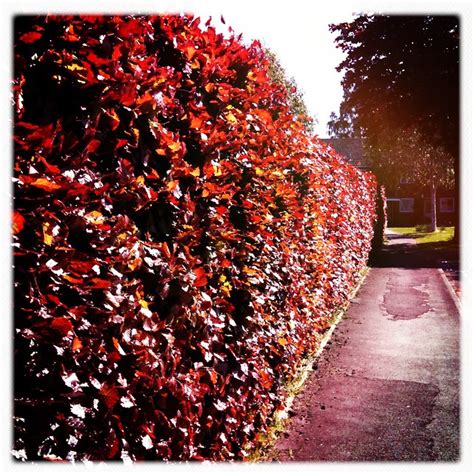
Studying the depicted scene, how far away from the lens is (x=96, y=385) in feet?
7.31

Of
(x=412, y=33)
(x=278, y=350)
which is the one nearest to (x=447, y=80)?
(x=412, y=33)

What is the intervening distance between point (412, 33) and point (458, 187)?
868 cm

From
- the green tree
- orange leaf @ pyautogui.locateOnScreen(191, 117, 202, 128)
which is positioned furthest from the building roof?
orange leaf @ pyautogui.locateOnScreen(191, 117, 202, 128)

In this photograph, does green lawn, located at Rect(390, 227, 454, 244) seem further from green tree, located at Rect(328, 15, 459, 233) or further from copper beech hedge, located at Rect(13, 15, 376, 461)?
copper beech hedge, located at Rect(13, 15, 376, 461)

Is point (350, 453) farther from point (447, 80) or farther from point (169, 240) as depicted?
point (447, 80)

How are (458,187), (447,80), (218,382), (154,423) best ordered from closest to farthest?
(154,423) < (218,382) < (447,80) < (458,187)

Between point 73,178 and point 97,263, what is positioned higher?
point 73,178

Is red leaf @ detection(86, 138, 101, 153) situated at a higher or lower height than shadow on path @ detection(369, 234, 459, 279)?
higher

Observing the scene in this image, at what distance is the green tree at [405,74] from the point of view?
26.9 m

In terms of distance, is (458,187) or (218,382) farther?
(458,187)

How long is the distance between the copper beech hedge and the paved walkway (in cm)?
87

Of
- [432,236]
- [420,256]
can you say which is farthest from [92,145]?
[432,236]

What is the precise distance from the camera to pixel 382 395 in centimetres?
650

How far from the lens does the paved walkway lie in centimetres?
511
